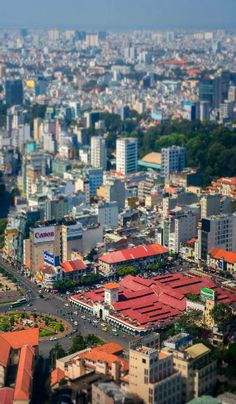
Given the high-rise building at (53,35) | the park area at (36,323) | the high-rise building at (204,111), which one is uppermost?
the high-rise building at (53,35)

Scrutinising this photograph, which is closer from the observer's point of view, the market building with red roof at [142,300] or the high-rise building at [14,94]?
the market building with red roof at [142,300]

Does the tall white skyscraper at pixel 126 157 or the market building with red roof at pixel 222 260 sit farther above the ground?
the tall white skyscraper at pixel 126 157

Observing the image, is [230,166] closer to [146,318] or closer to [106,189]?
[106,189]

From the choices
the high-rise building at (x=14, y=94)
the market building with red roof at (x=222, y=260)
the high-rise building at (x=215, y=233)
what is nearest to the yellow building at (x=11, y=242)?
the high-rise building at (x=215, y=233)

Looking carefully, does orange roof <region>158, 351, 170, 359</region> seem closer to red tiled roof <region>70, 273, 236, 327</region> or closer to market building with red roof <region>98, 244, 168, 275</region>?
red tiled roof <region>70, 273, 236, 327</region>

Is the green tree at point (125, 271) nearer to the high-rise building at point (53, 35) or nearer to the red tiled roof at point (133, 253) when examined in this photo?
the red tiled roof at point (133, 253)

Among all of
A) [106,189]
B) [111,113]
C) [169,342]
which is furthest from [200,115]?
[169,342]

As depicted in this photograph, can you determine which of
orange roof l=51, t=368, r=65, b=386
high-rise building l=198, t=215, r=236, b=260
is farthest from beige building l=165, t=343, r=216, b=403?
high-rise building l=198, t=215, r=236, b=260
